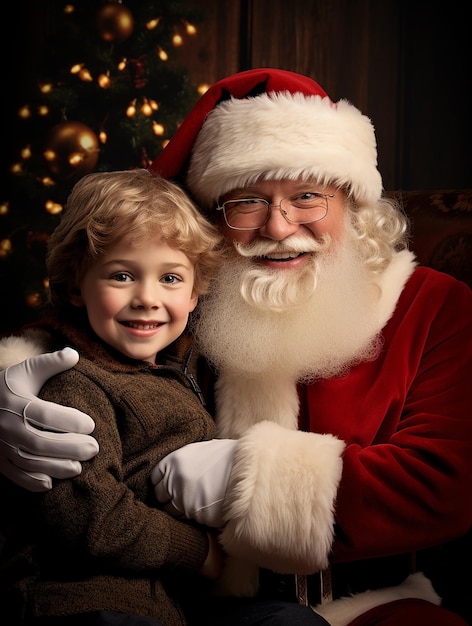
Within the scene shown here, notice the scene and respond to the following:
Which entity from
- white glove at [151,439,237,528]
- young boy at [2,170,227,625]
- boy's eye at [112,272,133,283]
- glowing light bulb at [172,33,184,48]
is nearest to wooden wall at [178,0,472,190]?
glowing light bulb at [172,33,184,48]

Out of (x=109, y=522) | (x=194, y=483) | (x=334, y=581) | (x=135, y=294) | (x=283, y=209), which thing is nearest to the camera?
(x=109, y=522)

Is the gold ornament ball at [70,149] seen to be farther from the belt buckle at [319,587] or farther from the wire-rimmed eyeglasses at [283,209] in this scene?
the belt buckle at [319,587]

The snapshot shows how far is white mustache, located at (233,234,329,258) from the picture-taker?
1958 millimetres

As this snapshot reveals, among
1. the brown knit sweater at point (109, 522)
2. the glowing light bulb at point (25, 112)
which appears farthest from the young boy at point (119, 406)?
the glowing light bulb at point (25, 112)

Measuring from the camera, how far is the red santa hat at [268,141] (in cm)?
195

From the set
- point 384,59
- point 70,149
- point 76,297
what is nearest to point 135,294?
point 76,297

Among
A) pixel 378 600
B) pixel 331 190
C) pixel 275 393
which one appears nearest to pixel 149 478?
pixel 275 393

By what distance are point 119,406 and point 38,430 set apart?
19 centimetres

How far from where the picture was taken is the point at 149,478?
5.65 feet

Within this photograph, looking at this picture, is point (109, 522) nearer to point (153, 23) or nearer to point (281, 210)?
point (281, 210)

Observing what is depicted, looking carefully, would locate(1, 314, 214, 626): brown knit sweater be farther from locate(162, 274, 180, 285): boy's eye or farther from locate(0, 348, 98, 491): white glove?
locate(162, 274, 180, 285): boy's eye

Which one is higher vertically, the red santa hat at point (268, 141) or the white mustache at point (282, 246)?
the red santa hat at point (268, 141)

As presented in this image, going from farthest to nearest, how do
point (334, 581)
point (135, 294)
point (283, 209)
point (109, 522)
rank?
point (283, 209) < point (334, 581) < point (135, 294) < point (109, 522)

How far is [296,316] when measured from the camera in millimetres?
1979
